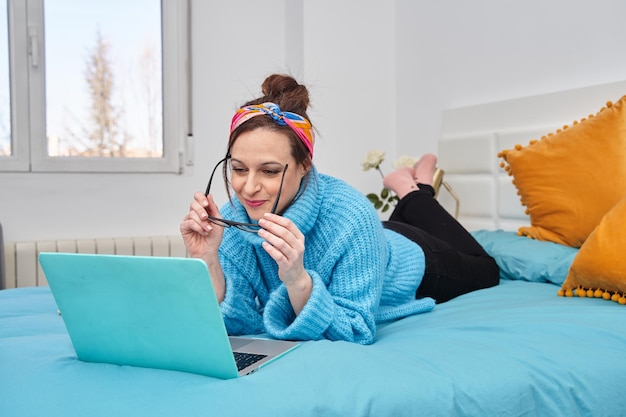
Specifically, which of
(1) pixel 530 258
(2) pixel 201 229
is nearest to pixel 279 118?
(2) pixel 201 229

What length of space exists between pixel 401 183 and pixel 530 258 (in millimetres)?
596

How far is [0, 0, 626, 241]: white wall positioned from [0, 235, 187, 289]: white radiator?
0.33ft

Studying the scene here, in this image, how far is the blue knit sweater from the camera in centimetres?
140

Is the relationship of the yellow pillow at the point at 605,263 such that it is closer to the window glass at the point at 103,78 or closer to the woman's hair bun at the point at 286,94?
the woman's hair bun at the point at 286,94

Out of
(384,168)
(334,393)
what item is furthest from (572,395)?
(384,168)

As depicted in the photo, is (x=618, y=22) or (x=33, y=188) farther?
(x=33, y=188)

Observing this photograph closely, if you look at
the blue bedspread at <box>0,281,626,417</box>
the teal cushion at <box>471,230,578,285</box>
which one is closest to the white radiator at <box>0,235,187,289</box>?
the blue bedspread at <box>0,281,626,417</box>

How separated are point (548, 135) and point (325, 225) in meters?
1.21

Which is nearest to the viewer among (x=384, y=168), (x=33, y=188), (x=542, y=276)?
(x=542, y=276)

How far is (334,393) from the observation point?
1066mm

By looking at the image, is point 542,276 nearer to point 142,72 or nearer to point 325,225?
point 325,225

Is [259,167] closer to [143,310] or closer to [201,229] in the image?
[201,229]

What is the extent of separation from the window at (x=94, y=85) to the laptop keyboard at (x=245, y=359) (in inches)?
88.3

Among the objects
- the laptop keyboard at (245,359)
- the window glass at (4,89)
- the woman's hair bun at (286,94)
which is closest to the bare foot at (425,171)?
the woman's hair bun at (286,94)
